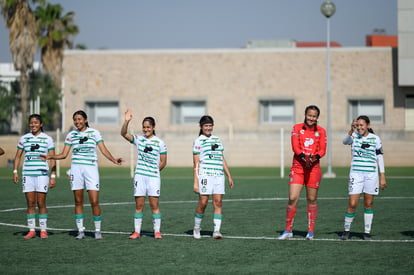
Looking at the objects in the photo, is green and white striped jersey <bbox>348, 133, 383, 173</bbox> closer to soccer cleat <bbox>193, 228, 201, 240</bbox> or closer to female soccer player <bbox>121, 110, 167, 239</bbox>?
soccer cleat <bbox>193, 228, 201, 240</bbox>

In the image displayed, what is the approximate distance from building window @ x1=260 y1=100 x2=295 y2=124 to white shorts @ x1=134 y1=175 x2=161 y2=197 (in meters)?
35.2

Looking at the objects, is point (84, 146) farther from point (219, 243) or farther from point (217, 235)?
point (219, 243)

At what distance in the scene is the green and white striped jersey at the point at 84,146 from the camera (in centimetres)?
1359

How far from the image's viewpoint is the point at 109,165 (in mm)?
42406

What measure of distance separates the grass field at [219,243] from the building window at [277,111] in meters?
26.3

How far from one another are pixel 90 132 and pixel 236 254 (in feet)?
11.6

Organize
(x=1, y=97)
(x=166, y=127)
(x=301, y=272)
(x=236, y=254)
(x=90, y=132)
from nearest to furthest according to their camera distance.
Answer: (x=301, y=272) → (x=236, y=254) → (x=90, y=132) → (x=166, y=127) → (x=1, y=97)

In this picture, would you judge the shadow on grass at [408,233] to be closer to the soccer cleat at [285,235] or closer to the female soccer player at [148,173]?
the soccer cleat at [285,235]

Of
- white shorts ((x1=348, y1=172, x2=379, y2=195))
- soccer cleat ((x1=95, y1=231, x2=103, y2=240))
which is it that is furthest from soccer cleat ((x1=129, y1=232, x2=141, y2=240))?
white shorts ((x1=348, y1=172, x2=379, y2=195))

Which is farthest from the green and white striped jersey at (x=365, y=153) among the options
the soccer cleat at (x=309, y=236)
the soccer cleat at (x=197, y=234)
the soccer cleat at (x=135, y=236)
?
the soccer cleat at (x=135, y=236)

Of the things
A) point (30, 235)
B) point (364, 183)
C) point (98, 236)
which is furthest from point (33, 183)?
point (364, 183)

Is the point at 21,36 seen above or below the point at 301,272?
above

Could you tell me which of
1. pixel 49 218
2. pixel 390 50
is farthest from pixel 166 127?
pixel 49 218

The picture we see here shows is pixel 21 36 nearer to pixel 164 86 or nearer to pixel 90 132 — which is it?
pixel 164 86
